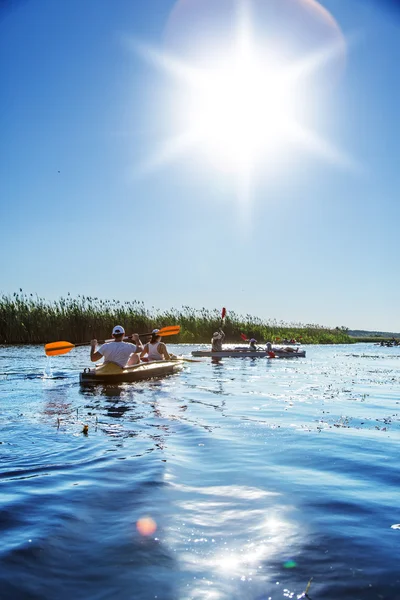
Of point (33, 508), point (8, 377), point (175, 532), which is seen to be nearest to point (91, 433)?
point (33, 508)

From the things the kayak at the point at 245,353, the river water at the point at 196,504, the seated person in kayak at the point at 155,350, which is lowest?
the river water at the point at 196,504

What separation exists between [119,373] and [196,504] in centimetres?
1044

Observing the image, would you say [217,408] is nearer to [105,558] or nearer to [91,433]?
[91,433]

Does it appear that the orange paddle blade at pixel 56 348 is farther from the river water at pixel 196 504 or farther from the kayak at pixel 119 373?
the river water at pixel 196 504

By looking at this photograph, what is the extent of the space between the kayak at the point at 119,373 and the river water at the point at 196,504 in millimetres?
3286

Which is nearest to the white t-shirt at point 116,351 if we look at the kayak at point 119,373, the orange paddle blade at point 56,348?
the kayak at point 119,373

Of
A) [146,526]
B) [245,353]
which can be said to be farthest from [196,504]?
[245,353]

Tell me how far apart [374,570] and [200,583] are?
4.43 feet

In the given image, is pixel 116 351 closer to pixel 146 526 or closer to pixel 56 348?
pixel 56 348

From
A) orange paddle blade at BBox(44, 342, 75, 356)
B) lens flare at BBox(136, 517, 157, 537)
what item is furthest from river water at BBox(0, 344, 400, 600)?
orange paddle blade at BBox(44, 342, 75, 356)

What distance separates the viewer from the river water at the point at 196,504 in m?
3.74

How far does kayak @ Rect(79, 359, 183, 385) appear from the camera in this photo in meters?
15.3

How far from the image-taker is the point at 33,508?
5137mm

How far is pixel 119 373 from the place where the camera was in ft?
51.0
